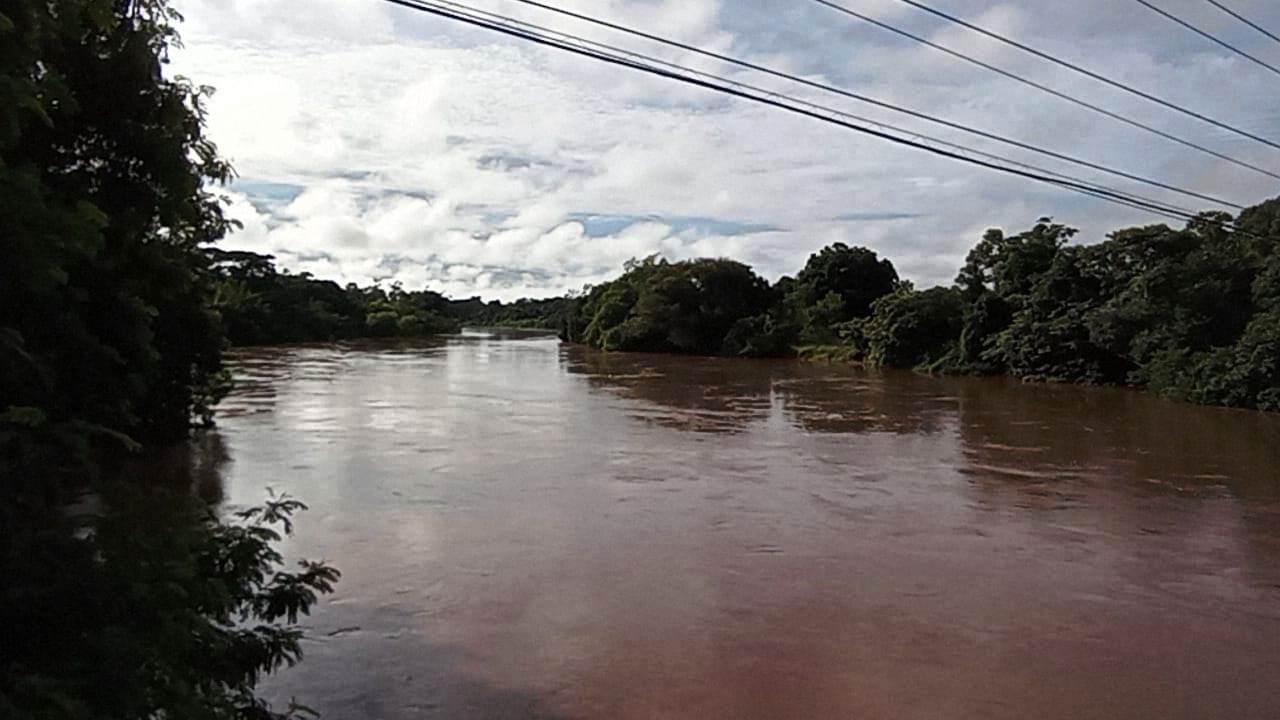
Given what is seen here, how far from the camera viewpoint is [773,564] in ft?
28.0

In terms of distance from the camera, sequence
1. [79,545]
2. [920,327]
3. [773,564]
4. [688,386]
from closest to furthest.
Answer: [79,545]
[773,564]
[688,386]
[920,327]

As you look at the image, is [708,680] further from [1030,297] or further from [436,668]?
[1030,297]

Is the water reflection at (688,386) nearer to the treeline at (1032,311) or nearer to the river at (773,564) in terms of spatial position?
the river at (773,564)

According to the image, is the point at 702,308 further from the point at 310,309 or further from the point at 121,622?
the point at 121,622

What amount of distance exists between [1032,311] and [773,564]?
24390 millimetres

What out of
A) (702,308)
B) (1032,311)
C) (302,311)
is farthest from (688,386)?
(302,311)

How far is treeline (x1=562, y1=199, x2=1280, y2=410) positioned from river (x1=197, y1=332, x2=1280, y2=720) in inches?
211

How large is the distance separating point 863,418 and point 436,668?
14.9 meters

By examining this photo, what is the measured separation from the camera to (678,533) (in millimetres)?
9547

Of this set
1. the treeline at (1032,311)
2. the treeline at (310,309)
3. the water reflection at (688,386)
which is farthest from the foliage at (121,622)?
the treeline at (310,309)

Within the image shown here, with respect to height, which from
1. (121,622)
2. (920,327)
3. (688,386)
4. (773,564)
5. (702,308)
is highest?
(702,308)

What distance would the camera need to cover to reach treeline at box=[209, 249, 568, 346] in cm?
4512

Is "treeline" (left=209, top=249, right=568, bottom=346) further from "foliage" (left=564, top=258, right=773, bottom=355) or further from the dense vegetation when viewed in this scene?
the dense vegetation

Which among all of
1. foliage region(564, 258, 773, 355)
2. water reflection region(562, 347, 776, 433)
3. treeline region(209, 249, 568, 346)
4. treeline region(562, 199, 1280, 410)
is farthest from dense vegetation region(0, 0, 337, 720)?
foliage region(564, 258, 773, 355)
